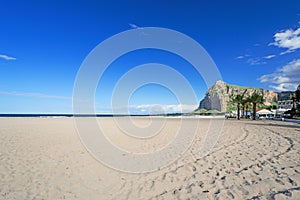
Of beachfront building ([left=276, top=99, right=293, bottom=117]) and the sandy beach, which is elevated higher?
beachfront building ([left=276, top=99, right=293, bottom=117])

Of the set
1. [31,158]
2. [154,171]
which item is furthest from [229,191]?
[31,158]

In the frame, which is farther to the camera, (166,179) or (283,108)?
(283,108)

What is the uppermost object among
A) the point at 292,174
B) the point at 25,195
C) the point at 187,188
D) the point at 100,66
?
the point at 100,66

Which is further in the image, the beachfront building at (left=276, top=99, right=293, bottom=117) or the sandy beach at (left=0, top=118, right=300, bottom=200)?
the beachfront building at (left=276, top=99, right=293, bottom=117)

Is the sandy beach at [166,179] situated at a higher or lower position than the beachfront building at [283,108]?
lower

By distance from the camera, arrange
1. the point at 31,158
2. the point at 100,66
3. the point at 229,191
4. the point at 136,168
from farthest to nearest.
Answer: the point at 100,66
the point at 31,158
the point at 136,168
the point at 229,191

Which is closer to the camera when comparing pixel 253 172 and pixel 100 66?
pixel 253 172

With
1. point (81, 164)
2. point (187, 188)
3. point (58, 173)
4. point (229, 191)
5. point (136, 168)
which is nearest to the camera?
point (229, 191)

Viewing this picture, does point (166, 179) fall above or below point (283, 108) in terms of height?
below

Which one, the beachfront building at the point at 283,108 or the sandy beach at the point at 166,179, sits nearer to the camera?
the sandy beach at the point at 166,179

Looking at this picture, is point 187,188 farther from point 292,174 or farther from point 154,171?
point 292,174

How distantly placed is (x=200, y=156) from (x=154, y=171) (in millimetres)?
2042

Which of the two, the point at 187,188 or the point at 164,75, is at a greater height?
the point at 164,75

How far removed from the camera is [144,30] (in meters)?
11.7
